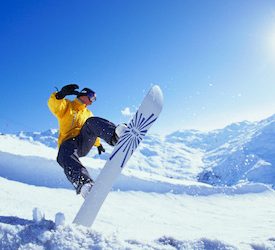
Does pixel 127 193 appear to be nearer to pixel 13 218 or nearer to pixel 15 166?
pixel 15 166

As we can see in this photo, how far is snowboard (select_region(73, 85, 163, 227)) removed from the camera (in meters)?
3.16

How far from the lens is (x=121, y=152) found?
3.69 metres

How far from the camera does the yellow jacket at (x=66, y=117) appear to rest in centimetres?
448

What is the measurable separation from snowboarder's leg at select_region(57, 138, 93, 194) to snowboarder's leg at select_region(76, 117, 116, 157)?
13 centimetres

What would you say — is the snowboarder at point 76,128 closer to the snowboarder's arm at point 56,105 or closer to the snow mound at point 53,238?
the snowboarder's arm at point 56,105

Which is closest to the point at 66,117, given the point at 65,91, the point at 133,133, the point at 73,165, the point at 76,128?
the point at 76,128

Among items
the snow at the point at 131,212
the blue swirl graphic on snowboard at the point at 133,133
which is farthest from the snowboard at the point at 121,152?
the snow at the point at 131,212

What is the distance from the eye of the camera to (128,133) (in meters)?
3.89

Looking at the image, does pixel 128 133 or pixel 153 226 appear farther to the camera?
pixel 153 226

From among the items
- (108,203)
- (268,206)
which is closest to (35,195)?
(108,203)

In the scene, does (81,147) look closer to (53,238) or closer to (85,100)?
(85,100)

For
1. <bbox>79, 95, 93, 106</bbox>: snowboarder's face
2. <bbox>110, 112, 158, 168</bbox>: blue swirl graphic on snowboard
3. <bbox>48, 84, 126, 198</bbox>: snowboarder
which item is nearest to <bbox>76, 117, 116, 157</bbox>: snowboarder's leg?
<bbox>48, 84, 126, 198</bbox>: snowboarder

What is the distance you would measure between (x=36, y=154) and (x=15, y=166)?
721 millimetres

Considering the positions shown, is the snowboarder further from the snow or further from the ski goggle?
the snow
